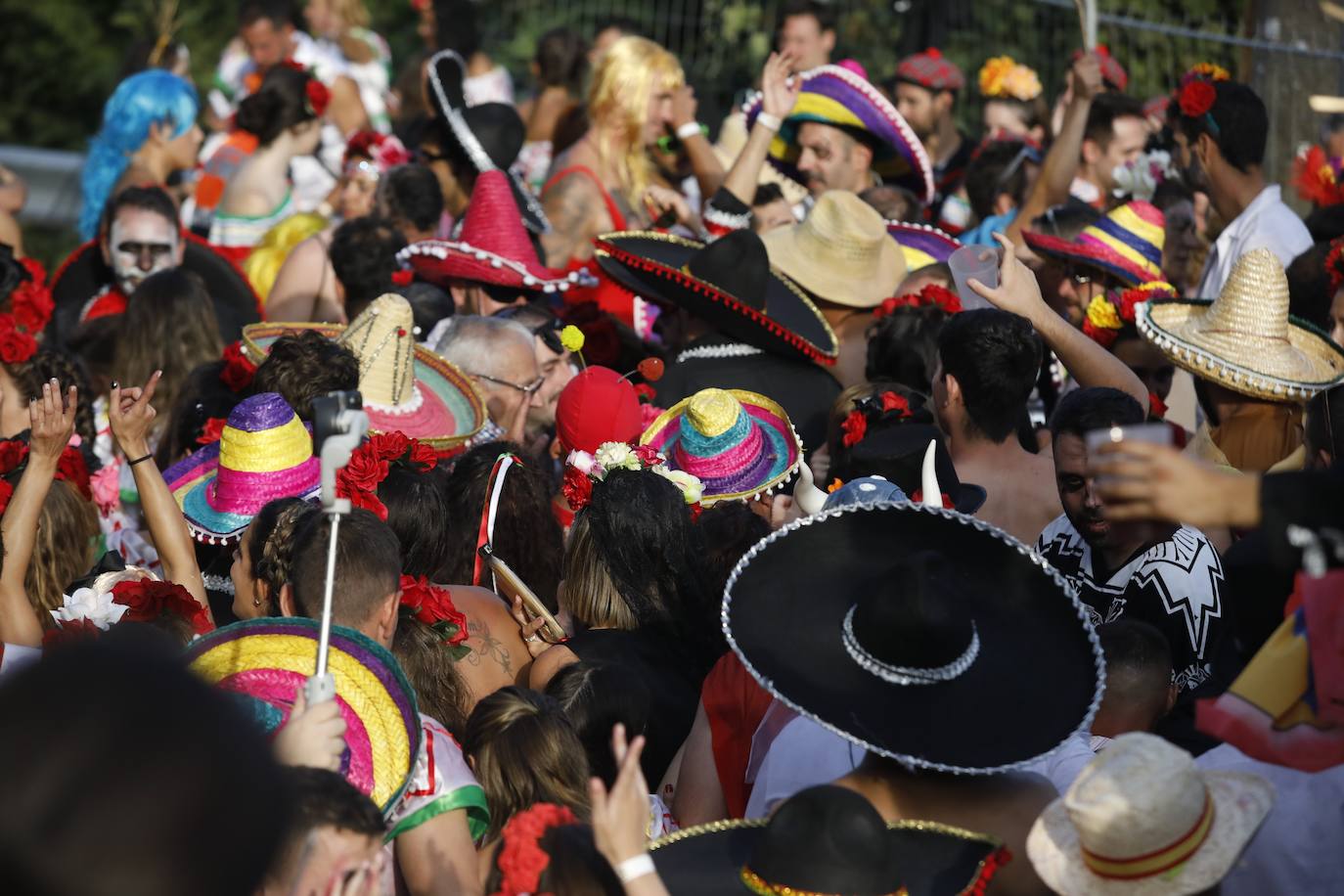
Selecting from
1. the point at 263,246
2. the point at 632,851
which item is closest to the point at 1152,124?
the point at 263,246

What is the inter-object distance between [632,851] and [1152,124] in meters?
7.02

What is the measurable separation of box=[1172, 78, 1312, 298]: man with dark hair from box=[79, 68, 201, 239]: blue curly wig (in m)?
5.62

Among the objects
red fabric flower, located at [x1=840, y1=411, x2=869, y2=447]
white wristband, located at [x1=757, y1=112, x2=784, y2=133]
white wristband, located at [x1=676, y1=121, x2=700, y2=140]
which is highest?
white wristband, located at [x1=757, y1=112, x2=784, y2=133]

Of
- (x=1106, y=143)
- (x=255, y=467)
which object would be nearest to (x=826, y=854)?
(x=255, y=467)

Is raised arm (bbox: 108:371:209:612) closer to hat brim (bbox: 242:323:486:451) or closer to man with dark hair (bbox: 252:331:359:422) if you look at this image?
man with dark hair (bbox: 252:331:359:422)

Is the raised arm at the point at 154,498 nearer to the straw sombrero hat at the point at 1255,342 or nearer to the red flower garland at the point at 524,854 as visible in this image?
the red flower garland at the point at 524,854

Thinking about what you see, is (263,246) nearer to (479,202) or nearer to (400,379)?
(479,202)

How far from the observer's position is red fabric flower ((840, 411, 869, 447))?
18.2 ft

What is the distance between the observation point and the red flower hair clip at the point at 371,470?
14.8 feet

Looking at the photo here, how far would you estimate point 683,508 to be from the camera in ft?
15.3

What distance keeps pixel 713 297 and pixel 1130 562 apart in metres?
2.21

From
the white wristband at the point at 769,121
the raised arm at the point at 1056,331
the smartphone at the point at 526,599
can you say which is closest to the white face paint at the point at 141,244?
the white wristband at the point at 769,121

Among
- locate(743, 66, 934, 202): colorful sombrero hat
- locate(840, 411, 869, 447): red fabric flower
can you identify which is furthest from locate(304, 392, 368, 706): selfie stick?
locate(743, 66, 934, 202): colorful sombrero hat

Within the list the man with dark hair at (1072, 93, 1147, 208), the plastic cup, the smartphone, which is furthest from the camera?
the man with dark hair at (1072, 93, 1147, 208)
